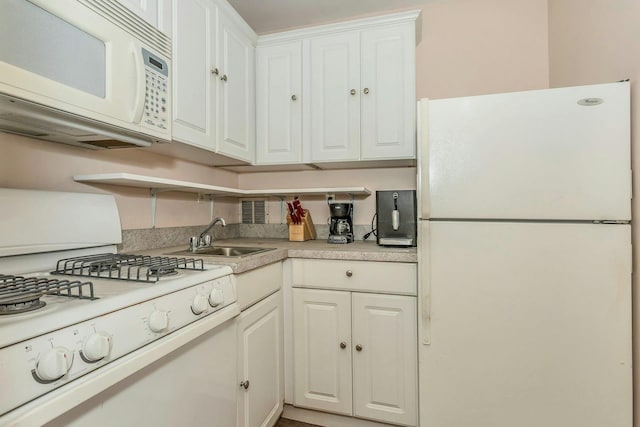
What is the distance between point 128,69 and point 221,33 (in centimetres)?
77

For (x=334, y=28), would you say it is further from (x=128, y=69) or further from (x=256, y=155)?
(x=128, y=69)

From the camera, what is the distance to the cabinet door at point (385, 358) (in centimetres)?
151

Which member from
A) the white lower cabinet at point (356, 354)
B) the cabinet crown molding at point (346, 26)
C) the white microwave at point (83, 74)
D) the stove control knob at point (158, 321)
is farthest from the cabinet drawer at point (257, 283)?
the cabinet crown molding at point (346, 26)

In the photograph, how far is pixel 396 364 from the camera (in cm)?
152

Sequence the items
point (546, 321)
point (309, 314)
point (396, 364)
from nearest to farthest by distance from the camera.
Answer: point (546, 321)
point (396, 364)
point (309, 314)

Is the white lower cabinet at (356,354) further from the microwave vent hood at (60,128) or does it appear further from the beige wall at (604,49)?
the microwave vent hood at (60,128)

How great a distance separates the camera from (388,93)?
1842 mm

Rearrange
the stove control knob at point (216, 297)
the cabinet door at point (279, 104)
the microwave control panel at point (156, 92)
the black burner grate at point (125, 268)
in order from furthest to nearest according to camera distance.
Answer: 1. the cabinet door at point (279, 104)
2. the microwave control panel at point (156, 92)
3. the stove control knob at point (216, 297)
4. the black burner grate at point (125, 268)

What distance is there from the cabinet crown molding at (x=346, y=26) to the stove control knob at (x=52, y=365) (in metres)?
1.96

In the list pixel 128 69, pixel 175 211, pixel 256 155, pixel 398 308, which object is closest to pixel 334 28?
pixel 256 155

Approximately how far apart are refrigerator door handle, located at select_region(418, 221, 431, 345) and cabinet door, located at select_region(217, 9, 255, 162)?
1125 millimetres

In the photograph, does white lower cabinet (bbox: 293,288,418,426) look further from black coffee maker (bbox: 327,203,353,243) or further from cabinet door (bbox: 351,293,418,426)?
black coffee maker (bbox: 327,203,353,243)

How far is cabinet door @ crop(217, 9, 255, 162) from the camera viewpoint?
1.71 m

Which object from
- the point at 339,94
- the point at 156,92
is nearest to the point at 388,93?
the point at 339,94
